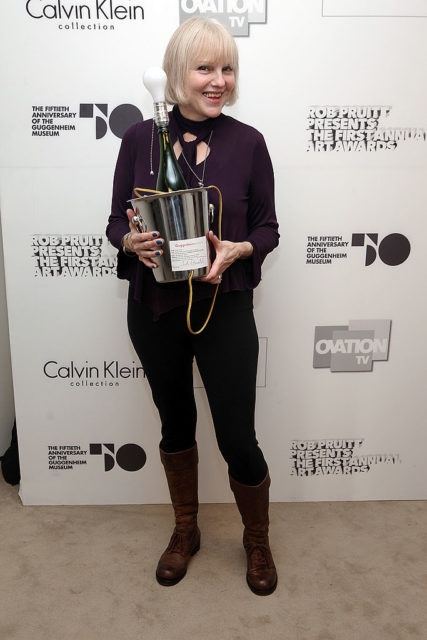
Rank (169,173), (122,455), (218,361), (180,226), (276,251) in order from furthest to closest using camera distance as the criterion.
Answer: (122,455)
(276,251)
(218,361)
(169,173)
(180,226)

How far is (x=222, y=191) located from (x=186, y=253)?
0.22 m

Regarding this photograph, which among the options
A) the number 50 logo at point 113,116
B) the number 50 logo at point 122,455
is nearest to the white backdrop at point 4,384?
the number 50 logo at point 122,455

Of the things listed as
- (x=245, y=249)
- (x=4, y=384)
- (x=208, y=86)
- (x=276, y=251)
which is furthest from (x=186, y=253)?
(x=4, y=384)

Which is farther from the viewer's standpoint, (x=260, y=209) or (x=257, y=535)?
(x=257, y=535)

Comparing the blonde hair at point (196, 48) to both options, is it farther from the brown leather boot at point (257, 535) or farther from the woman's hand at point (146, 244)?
the brown leather boot at point (257, 535)

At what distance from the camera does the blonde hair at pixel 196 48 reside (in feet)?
4.18

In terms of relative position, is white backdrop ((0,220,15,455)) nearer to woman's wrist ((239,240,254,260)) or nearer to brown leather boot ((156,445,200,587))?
brown leather boot ((156,445,200,587))

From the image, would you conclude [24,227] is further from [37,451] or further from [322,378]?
[322,378]

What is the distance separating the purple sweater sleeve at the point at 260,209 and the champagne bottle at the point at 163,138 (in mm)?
209

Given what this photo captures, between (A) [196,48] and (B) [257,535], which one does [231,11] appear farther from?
(B) [257,535]

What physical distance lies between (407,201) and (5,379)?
1667 mm

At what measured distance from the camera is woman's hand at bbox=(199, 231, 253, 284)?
50.1 inches

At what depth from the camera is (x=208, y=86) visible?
4.29ft

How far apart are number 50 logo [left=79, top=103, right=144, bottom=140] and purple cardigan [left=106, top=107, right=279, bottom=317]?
314mm
